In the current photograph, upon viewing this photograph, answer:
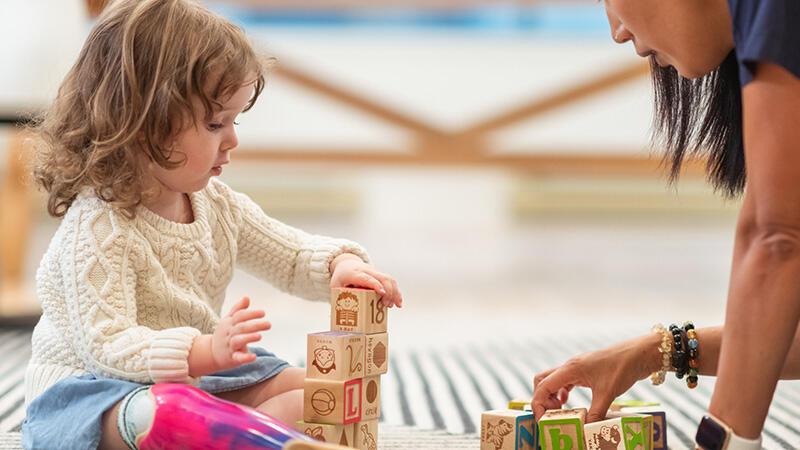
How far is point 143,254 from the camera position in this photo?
3.26 ft

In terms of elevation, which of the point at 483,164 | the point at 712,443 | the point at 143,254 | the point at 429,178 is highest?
the point at 429,178

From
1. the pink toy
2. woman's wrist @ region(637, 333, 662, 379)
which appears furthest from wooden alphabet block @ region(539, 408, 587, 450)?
the pink toy

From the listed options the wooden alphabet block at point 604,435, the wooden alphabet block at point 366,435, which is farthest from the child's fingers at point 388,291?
the wooden alphabet block at point 604,435

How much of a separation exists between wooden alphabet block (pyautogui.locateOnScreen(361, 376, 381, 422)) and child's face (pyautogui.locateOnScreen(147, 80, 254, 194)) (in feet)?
0.81

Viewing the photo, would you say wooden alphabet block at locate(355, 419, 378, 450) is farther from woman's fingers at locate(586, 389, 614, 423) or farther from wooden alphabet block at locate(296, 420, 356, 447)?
woman's fingers at locate(586, 389, 614, 423)

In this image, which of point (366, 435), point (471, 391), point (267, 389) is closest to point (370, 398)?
point (366, 435)

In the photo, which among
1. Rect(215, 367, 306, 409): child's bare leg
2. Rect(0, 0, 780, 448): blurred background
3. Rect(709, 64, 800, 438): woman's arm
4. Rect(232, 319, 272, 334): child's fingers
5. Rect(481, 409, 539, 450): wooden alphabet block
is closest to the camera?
Rect(709, 64, 800, 438): woman's arm

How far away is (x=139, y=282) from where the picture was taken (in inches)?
39.4

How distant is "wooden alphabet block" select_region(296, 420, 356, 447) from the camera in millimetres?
916

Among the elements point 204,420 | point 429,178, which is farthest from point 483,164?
point 204,420

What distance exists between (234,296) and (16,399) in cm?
109

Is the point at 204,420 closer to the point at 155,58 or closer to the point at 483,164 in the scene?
the point at 155,58

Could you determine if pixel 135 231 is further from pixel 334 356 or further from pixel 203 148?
pixel 334 356

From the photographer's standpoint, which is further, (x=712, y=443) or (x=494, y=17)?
(x=494, y=17)
